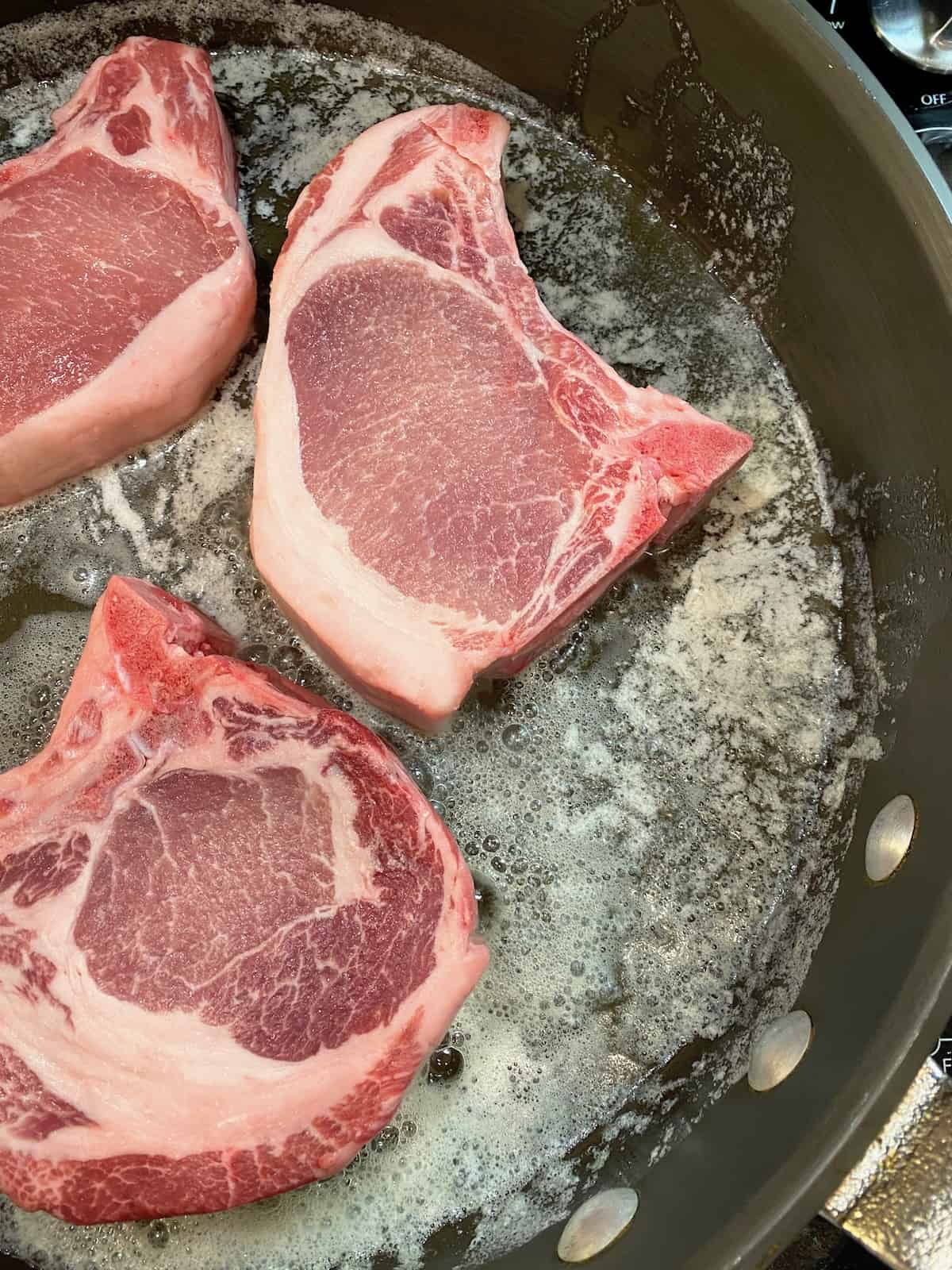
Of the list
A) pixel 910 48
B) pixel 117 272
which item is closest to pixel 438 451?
pixel 117 272

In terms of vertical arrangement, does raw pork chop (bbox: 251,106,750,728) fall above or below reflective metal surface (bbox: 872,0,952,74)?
below

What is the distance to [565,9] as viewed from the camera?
188 cm

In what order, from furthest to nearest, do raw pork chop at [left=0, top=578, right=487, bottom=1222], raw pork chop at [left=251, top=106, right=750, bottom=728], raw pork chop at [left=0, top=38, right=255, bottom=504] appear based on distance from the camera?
raw pork chop at [left=0, top=38, right=255, bottom=504] → raw pork chop at [left=251, top=106, right=750, bottom=728] → raw pork chop at [left=0, top=578, right=487, bottom=1222]

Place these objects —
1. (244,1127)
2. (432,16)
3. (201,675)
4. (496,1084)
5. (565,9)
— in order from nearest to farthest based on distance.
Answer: (244,1127) → (201,675) → (496,1084) → (565,9) → (432,16)

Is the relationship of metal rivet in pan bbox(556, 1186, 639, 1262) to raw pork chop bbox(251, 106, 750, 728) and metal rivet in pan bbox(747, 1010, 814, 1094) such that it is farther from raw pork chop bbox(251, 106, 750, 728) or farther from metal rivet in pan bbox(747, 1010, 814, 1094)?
raw pork chop bbox(251, 106, 750, 728)

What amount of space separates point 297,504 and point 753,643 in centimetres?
86

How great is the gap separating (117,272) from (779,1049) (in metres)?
1.75

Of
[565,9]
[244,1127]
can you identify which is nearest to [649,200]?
[565,9]

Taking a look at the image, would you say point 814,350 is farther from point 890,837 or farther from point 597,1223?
point 597,1223

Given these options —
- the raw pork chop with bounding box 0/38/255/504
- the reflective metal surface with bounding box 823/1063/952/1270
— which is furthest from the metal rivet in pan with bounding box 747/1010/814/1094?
the raw pork chop with bounding box 0/38/255/504

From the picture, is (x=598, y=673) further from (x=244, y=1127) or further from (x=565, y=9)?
(x=565, y=9)

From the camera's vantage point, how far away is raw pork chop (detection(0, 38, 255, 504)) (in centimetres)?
179

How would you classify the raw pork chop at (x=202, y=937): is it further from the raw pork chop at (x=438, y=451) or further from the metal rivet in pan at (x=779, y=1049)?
the metal rivet in pan at (x=779, y=1049)

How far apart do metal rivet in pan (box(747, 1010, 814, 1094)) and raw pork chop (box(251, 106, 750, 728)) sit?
75 cm
